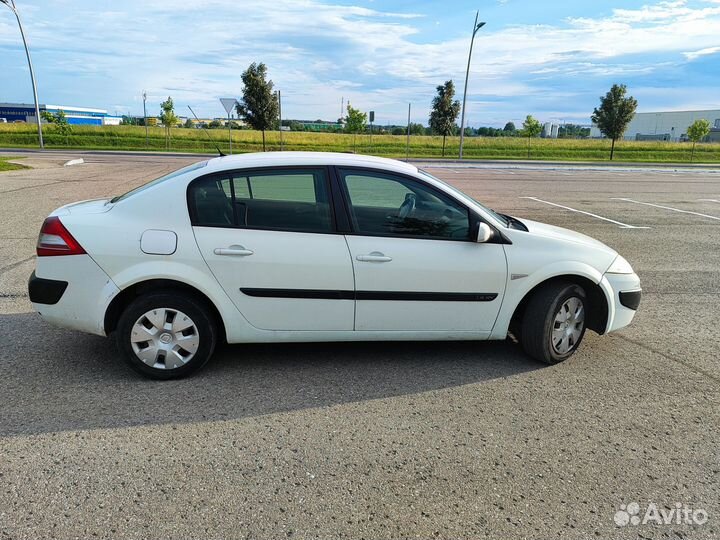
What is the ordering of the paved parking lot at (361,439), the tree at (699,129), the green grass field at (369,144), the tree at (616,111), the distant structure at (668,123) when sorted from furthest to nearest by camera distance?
the distant structure at (668,123) < the tree at (699,129) < the green grass field at (369,144) < the tree at (616,111) < the paved parking lot at (361,439)

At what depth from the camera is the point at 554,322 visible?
156 inches

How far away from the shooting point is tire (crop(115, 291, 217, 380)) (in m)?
3.52

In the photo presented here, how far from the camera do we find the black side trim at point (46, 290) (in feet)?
11.6

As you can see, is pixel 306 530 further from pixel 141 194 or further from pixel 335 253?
pixel 141 194

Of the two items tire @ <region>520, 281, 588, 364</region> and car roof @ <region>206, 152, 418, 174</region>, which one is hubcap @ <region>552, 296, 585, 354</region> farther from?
car roof @ <region>206, 152, 418, 174</region>

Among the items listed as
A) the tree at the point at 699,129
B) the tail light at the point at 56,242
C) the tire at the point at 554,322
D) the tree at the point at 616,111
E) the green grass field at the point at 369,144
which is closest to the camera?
the tail light at the point at 56,242

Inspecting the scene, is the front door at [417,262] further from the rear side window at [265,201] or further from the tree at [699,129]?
the tree at [699,129]

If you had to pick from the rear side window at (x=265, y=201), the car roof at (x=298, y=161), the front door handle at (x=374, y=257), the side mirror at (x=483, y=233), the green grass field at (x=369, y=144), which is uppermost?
the green grass field at (x=369, y=144)

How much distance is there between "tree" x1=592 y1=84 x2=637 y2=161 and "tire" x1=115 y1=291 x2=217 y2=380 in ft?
144

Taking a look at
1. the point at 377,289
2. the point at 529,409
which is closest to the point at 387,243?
the point at 377,289

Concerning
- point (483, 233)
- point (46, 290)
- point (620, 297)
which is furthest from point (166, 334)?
point (620, 297)

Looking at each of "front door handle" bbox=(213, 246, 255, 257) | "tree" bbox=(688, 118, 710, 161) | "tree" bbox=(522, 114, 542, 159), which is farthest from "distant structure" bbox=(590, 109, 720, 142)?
"front door handle" bbox=(213, 246, 255, 257)

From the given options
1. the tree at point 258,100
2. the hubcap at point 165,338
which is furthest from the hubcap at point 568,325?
the tree at point 258,100

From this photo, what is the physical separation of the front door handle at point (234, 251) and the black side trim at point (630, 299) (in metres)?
2.85
